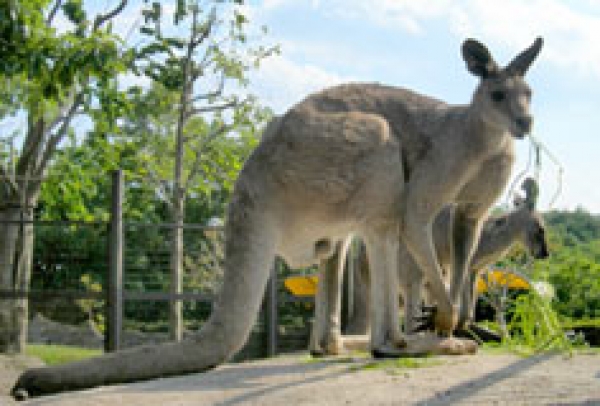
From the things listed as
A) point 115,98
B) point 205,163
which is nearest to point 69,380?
point 115,98

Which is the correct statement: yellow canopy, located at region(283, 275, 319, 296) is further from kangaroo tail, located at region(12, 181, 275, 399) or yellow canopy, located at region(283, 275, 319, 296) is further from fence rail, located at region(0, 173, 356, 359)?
kangaroo tail, located at region(12, 181, 275, 399)

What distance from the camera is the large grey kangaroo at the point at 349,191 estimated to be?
13.1 ft

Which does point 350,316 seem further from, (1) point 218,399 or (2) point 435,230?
(1) point 218,399

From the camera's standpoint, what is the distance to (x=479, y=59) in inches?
169

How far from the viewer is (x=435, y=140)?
4.39m

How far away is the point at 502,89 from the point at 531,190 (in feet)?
3.03

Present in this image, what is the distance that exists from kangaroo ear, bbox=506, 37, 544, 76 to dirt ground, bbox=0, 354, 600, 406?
1.49 m

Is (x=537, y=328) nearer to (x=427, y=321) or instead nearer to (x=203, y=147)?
(x=427, y=321)

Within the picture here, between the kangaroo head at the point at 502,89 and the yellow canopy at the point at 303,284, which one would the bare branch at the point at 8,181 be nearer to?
the yellow canopy at the point at 303,284

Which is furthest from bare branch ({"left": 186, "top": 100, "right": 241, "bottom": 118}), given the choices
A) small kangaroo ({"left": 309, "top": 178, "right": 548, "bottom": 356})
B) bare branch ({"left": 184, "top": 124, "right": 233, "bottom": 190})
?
small kangaroo ({"left": 309, "top": 178, "right": 548, "bottom": 356})

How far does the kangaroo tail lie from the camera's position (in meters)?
3.85

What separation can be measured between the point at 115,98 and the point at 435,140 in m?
6.41


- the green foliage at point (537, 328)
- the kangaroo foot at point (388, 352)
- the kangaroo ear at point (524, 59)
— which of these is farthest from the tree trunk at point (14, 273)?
the kangaroo ear at point (524, 59)

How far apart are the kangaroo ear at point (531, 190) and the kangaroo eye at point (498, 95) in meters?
0.72
